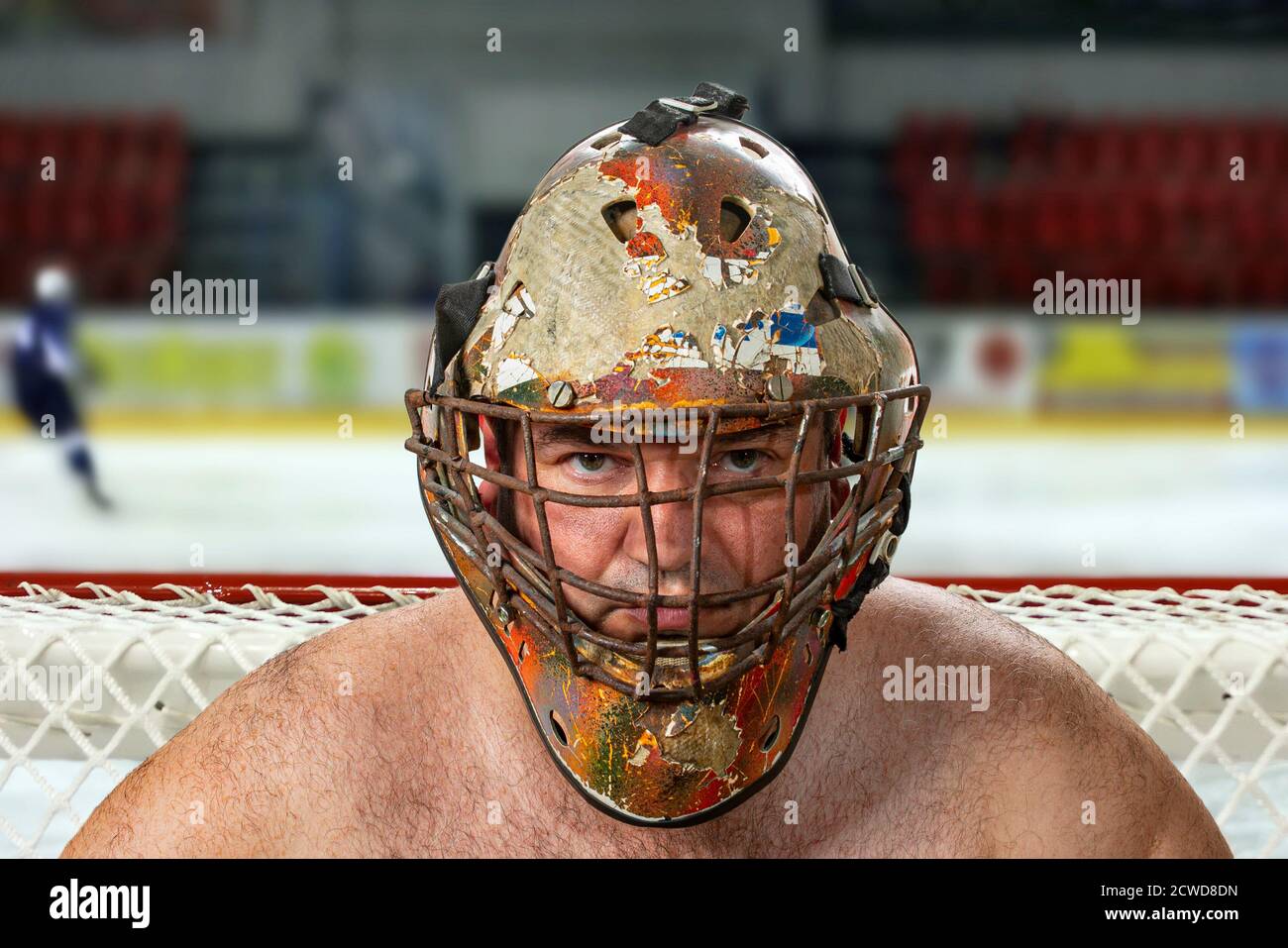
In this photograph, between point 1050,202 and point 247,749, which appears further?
point 1050,202

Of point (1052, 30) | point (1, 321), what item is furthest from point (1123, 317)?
point (1, 321)

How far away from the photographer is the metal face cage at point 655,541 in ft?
5.11

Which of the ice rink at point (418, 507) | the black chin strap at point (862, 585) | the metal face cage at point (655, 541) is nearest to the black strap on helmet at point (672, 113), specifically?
the metal face cage at point (655, 541)

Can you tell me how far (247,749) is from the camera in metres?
1.92

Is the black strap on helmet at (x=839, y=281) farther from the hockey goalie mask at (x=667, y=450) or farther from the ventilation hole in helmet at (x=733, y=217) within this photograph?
the ventilation hole in helmet at (x=733, y=217)

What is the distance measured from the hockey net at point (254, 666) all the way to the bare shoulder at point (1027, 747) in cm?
44

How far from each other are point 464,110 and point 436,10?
996 mm

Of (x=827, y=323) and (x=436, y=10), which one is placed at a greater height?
(x=436, y=10)

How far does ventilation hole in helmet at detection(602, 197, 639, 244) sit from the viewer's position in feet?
5.50

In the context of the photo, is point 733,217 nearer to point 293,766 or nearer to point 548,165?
point 293,766

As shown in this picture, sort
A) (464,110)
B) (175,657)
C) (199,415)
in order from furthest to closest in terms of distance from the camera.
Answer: (464,110) → (199,415) → (175,657)

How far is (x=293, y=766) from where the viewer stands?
191 cm

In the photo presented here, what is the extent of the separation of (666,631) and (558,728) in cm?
27
